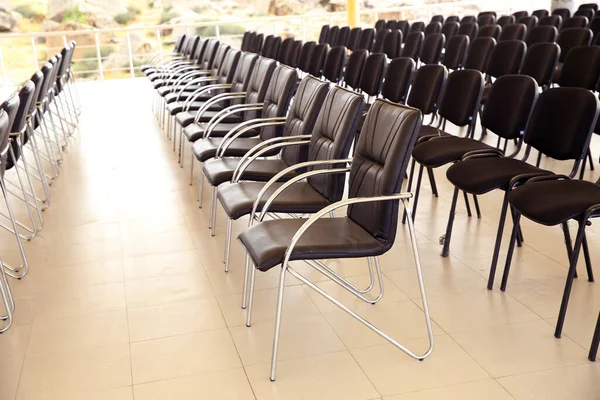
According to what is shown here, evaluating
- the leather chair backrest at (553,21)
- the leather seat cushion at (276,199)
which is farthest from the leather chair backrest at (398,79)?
the leather chair backrest at (553,21)

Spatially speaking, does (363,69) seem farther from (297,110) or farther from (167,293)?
(167,293)

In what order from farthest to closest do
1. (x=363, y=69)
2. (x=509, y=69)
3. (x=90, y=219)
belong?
(x=509, y=69) → (x=363, y=69) → (x=90, y=219)

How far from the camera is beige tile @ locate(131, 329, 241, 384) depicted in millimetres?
2635

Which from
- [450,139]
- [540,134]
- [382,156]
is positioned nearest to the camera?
[382,156]

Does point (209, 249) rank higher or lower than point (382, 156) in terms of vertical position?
lower

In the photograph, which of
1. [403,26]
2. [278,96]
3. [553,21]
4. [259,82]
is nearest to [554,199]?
[278,96]

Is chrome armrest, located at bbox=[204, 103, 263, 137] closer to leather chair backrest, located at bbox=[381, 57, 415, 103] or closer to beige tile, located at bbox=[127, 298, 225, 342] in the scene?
leather chair backrest, located at bbox=[381, 57, 415, 103]

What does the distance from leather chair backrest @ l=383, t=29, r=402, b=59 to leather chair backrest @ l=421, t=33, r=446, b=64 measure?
0.83m

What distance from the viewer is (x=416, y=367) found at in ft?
8.51

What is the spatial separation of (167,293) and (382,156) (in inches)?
51.4

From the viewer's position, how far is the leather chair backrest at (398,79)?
16.0ft

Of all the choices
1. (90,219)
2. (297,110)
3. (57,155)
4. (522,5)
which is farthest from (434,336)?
(522,5)

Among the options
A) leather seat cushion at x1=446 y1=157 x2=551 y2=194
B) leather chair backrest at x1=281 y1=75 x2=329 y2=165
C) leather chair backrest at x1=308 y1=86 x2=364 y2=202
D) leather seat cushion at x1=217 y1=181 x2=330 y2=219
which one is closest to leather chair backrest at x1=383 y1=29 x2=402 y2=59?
leather chair backrest at x1=281 y1=75 x2=329 y2=165

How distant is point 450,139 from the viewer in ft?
→ 13.4
